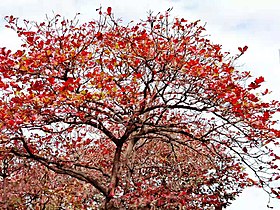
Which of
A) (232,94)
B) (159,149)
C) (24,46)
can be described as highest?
(159,149)

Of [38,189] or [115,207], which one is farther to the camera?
Result: [38,189]

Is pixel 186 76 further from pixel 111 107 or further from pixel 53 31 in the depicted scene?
pixel 53 31

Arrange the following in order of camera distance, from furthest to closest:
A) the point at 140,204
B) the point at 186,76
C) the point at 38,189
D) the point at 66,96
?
the point at 38,189 → the point at 140,204 → the point at 186,76 → the point at 66,96

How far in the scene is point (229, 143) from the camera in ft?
27.0

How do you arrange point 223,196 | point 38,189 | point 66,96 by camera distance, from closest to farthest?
point 66,96
point 38,189
point 223,196

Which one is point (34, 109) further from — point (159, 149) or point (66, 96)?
point (159, 149)

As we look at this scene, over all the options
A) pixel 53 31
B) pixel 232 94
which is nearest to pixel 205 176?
pixel 232 94

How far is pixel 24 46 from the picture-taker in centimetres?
855

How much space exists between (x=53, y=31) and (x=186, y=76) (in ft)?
9.30

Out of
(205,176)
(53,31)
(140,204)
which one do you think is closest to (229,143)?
(140,204)

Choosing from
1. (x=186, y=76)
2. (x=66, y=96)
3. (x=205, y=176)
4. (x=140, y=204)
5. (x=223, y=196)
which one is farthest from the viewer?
(x=223, y=196)

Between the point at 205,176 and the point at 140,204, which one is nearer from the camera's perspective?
the point at 140,204

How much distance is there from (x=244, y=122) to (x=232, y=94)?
23.1 inches

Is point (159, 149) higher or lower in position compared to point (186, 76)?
higher
